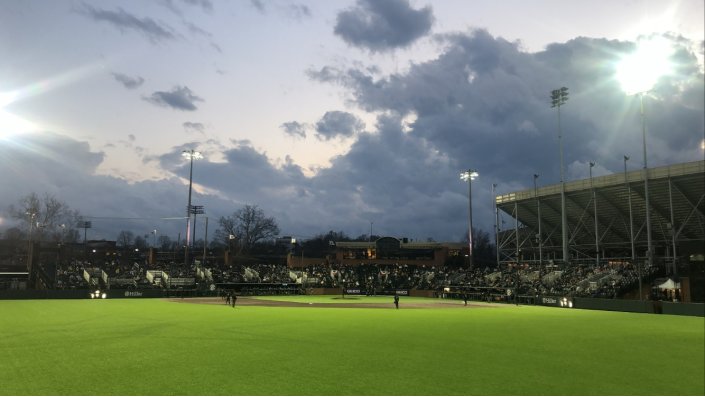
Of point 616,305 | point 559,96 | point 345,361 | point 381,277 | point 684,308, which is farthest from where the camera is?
point 381,277

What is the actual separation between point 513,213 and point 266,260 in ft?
243

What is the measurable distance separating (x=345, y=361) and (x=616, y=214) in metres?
69.7

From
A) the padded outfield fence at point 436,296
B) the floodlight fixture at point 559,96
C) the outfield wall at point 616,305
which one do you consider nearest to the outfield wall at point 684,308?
the padded outfield fence at point 436,296

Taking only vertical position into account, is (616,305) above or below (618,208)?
below

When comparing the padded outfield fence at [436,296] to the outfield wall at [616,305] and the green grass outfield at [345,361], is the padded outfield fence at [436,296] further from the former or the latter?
the green grass outfield at [345,361]

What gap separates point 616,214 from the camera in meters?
73.2

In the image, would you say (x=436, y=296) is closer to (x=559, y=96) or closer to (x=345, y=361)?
(x=559, y=96)

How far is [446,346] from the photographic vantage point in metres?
18.8

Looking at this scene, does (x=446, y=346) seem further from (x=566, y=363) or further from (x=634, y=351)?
(x=634, y=351)

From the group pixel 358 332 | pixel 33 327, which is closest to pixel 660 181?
pixel 358 332

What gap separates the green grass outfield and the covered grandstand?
3535 centimetres

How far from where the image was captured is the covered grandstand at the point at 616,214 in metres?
59.0

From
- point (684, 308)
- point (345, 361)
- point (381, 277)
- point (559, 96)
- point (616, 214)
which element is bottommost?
point (345, 361)

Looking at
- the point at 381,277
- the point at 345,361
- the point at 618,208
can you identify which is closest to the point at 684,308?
the point at 345,361
